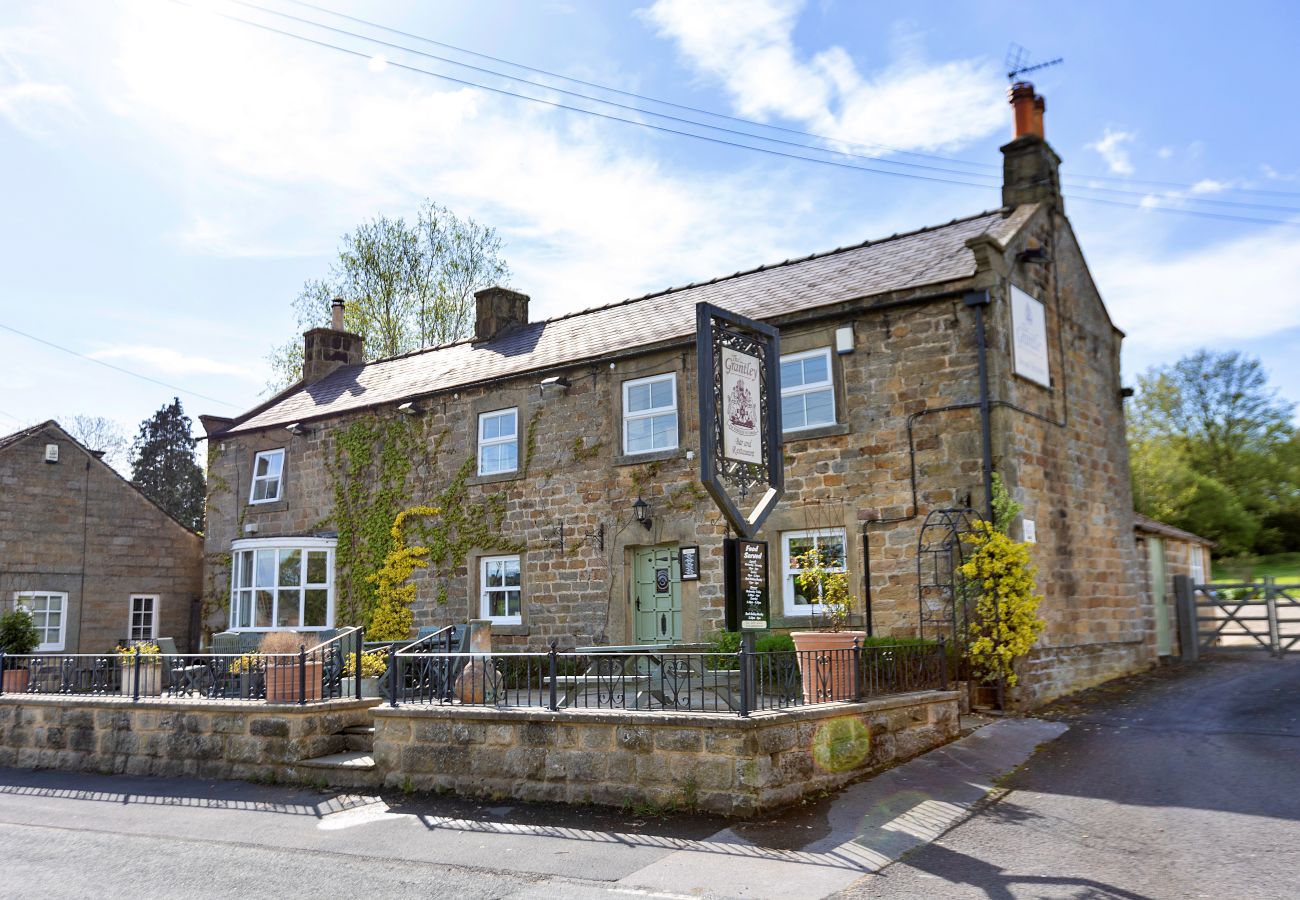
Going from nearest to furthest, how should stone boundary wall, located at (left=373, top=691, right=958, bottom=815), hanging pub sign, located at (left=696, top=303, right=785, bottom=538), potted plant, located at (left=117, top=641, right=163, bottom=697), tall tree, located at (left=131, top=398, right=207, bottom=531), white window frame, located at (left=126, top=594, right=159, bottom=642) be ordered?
stone boundary wall, located at (left=373, top=691, right=958, bottom=815) → hanging pub sign, located at (left=696, top=303, right=785, bottom=538) → potted plant, located at (left=117, top=641, right=163, bottom=697) → white window frame, located at (left=126, top=594, right=159, bottom=642) → tall tree, located at (left=131, top=398, right=207, bottom=531)

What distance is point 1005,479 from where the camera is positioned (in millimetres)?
13109

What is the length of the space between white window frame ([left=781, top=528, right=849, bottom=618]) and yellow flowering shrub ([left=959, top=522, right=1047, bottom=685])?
2.05 m

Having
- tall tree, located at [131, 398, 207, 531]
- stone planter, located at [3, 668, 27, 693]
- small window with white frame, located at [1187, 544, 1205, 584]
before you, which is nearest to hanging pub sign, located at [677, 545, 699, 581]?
stone planter, located at [3, 668, 27, 693]

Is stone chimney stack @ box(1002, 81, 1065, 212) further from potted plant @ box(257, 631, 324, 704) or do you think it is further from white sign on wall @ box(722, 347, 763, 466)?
potted plant @ box(257, 631, 324, 704)

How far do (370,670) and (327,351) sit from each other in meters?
14.5

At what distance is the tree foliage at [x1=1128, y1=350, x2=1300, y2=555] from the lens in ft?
124

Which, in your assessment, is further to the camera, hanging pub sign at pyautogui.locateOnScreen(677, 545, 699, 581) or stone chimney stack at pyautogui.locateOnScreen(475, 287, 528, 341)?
stone chimney stack at pyautogui.locateOnScreen(475, 287, 528, 341)

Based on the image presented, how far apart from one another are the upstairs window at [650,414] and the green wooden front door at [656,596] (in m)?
1.70

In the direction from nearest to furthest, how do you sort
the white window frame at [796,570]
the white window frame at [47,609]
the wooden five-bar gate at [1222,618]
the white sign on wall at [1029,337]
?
the white sign on wall at [1029,337], the white window frame at [796,570], the wooden five-bar gate at [1222,618], the white window frame at [47,609]

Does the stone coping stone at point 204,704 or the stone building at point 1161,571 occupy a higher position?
the stone building at point 1161,571

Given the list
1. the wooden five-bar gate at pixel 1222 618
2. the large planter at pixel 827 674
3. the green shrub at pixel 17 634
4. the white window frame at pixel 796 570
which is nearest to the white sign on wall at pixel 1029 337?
the white window frame at pixel 796 570

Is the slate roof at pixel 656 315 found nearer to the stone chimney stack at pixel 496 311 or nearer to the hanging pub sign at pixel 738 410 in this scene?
the stone chimney stack at pixel 496 311

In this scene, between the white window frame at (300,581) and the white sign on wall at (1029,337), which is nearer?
the white sign on wall at (1029,337)

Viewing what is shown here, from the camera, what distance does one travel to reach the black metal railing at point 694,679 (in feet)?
29.9
